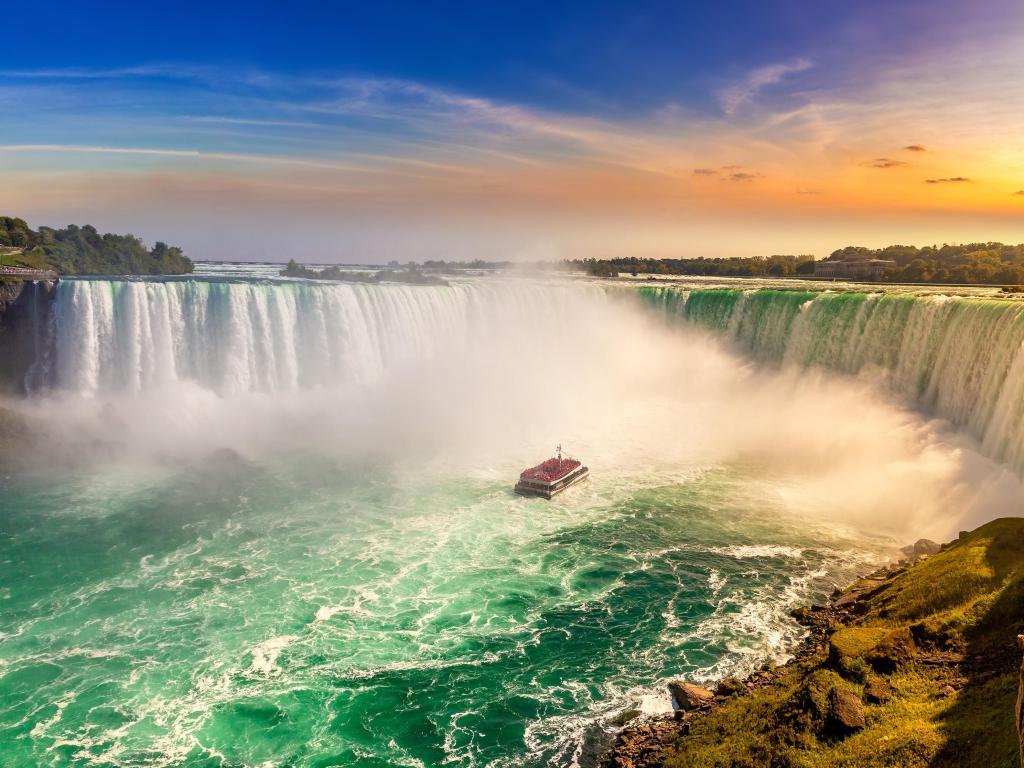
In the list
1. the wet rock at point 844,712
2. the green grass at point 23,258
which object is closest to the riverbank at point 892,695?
the wet rock at point 844,712

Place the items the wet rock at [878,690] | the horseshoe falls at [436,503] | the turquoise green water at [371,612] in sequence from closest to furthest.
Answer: the wet rock at [878,690] < the turquoise green water at [371,612] < the horseshoe falls at [436,503]

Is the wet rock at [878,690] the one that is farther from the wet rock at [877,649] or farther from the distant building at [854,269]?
the distant building at [854,269]

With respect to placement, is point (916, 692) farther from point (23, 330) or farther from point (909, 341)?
point (23, 330)

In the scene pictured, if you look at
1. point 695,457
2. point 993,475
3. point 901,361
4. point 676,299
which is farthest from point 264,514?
point 676,299

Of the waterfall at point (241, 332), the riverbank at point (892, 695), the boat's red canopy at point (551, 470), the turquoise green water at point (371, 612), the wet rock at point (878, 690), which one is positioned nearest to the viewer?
the riverbank at point (892, 695)

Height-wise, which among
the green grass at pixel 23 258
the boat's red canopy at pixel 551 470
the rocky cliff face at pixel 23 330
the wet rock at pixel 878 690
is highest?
Result: the green grass at pixel 23 258

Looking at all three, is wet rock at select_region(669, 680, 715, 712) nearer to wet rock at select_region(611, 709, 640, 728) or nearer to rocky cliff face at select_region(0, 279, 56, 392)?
wet rock at select_region(611, 709, 640, 728)

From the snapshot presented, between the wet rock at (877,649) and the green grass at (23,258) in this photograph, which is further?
the green grass at (23,258)

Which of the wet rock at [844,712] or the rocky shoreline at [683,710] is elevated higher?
the wet rock at [844,712]
